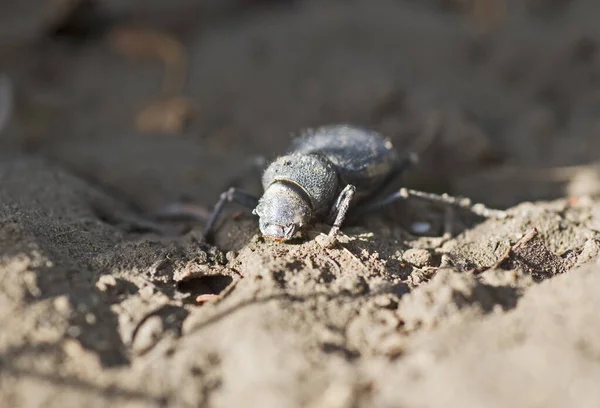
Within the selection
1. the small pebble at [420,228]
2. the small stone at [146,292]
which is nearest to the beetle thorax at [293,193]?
the small pebble at [420,228]

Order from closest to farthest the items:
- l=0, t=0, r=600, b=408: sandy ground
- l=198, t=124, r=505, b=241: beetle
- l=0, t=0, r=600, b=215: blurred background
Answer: l=0, t=0, r=600, b=408: sandy ground < l=198, t=124, r=505, b=241: beetle < l=0, t=0, r=600, b=215: blurred background

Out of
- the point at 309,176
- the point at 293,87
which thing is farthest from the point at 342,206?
the point at 293,87

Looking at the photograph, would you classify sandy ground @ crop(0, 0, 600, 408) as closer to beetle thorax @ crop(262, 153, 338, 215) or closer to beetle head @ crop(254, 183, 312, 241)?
beetle head @ crop(254, 183, 312, 241)

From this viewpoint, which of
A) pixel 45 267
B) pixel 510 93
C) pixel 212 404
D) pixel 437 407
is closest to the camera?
pixel 437 407

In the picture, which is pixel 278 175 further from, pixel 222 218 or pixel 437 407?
pixel 437 407

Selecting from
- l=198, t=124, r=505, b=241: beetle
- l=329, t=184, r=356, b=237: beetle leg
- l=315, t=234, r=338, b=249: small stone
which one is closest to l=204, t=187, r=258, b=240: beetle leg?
l=198, t=124, r=505, b=241: beetle

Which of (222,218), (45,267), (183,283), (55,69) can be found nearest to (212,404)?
(183,283)

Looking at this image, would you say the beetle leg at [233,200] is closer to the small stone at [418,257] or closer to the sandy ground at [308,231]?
the sandy ground at [308,231]
